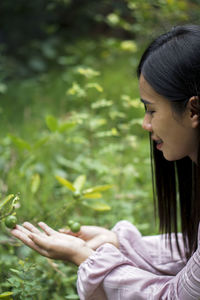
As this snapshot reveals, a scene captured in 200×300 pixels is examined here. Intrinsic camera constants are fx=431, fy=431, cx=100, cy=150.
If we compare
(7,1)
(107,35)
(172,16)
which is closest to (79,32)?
(107,35)

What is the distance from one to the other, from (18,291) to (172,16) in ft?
5.68

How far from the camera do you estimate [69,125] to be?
1.78 meters

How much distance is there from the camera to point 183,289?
106 centimetres

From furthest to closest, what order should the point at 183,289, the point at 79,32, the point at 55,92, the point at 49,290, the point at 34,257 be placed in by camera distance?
1. the point at 79,32
2. the point at 55,92
3. the point at 34,257
4. the point at 49,290
5. the point at 183,289

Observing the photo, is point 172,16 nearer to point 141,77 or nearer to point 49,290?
point 141,77

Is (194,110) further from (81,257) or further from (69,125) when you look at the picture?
(69,125)

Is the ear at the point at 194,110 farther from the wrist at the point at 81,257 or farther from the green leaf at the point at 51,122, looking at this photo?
the green leaf at the point at 51,122

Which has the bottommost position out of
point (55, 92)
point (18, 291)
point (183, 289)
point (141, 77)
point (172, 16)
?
point (55, 92)

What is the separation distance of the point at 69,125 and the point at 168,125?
72 cm

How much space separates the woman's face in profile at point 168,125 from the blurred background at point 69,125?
0.36 m

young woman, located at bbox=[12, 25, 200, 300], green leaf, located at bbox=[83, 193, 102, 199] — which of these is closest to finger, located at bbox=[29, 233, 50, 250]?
young woman, located at bbox=[12, 25, 200, 300]

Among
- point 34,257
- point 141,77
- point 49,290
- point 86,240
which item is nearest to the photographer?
point 141,77

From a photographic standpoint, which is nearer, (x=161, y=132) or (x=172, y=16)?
(x=161, y=132)

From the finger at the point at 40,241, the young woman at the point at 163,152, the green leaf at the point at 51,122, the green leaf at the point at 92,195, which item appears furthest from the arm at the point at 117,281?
the green leaf at the point at 51,122
